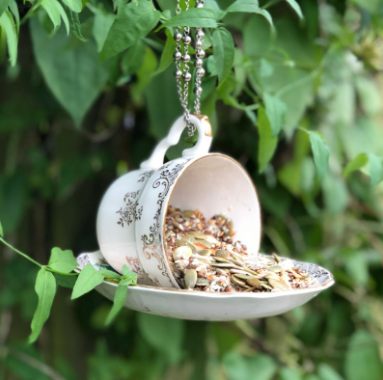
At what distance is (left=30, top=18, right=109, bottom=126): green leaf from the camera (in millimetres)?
579

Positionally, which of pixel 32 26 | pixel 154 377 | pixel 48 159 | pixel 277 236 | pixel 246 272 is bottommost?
pixel 154 377

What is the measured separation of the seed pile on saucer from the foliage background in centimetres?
23

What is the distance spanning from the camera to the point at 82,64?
1.95ft

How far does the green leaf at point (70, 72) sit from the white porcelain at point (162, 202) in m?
0.21

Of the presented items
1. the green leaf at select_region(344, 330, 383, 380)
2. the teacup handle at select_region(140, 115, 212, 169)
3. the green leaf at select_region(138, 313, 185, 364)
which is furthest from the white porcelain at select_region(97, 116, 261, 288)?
the green leaf at select_region(344, 330, 383, 380)

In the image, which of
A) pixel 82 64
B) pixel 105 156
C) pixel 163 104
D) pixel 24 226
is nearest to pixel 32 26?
pixel 82 64

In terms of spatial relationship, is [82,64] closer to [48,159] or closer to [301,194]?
[48,159]

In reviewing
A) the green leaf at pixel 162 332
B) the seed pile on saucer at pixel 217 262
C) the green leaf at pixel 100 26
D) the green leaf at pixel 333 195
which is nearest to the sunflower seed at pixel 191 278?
the seed pile on saucer at pixel 217 262

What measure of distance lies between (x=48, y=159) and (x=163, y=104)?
1.16ft

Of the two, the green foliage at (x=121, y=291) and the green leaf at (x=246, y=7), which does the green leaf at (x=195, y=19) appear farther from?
the green foliage at (x=121, y=291)

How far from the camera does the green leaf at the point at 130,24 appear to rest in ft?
1.06

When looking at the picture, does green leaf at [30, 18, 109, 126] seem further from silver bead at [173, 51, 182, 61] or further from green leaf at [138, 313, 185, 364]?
green leaf at [138, 313, 185, 364]

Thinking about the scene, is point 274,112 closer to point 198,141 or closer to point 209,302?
point 198,141

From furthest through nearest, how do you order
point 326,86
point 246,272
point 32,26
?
point 326,86
point 32,26
point 246,272
